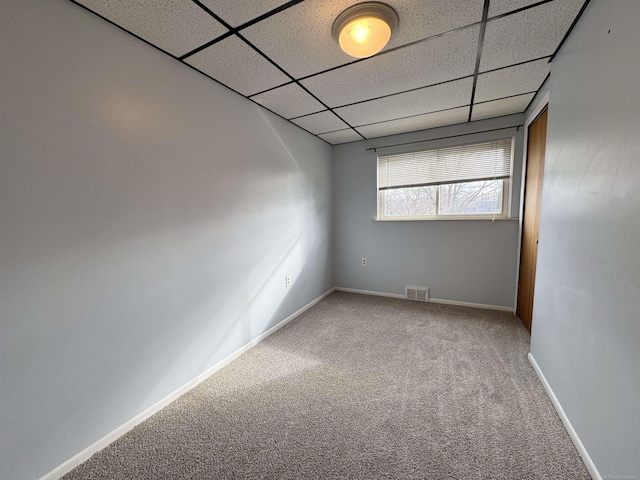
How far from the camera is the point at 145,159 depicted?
1.57 meters

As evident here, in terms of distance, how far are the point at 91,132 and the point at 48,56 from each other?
1.14 feet

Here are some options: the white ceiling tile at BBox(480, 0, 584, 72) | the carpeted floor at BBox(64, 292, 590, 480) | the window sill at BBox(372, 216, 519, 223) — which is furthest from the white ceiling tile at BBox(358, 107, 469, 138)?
the carpeted floor at BBox(64, 292, 590, 480)

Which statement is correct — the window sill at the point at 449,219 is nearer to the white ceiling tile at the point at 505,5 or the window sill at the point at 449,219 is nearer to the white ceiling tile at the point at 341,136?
the white ceiling tile at the point at 341,136

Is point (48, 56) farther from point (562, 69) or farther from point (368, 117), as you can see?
point (562, 69)

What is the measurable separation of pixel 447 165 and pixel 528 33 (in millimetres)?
1794

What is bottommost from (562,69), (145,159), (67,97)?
(145,159)

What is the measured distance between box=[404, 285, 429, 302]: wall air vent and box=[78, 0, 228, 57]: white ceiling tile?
352 cm

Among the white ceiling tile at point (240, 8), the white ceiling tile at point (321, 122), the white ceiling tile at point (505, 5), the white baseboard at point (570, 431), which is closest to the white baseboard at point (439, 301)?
the white baseboard at point (570, 431)

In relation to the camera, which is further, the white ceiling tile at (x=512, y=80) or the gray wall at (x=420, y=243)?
the gray wall at (x=420, y=243)

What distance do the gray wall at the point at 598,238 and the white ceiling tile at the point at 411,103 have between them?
70 centimetres

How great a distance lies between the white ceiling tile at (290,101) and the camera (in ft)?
7.29

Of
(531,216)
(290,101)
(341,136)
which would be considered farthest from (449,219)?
(290,101)

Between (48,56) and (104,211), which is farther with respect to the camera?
(104,211)

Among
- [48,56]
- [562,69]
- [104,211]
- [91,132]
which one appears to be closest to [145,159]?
[91,132]
